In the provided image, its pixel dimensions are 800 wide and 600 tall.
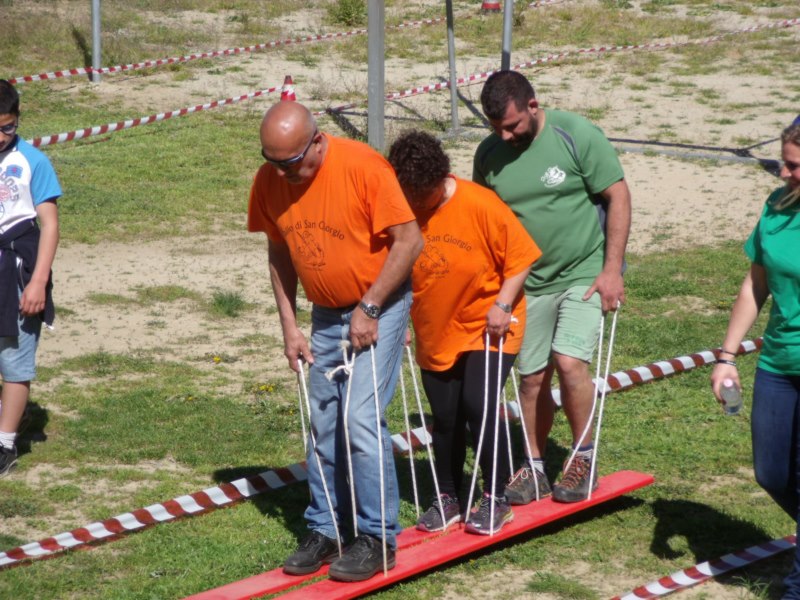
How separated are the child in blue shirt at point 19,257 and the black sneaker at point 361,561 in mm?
2358

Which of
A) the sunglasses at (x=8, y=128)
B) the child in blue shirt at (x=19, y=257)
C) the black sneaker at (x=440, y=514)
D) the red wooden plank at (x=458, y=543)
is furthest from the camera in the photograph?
the child in blue shirt at (x=19, y=257)

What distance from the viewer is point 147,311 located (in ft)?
30.9

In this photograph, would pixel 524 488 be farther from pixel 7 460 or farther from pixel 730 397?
pixel 7 460

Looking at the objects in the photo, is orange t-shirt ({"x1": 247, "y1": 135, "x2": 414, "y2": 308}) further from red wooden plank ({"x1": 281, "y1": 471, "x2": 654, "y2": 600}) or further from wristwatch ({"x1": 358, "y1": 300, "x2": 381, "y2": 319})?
red wooden plank ({"x1": 281, "y1": 471, "x2": 654, "y2": 600})

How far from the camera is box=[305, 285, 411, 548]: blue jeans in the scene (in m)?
4.82

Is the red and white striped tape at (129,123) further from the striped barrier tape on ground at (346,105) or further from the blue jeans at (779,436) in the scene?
the blue jeans at (779,436)

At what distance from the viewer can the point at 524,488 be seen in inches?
227

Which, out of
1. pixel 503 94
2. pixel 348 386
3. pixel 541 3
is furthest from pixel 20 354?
pixel 541 3

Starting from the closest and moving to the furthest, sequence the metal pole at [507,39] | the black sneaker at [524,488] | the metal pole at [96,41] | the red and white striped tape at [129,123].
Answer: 1. the black sneaker at [524,488]
2. the metal pole at [507,39]
3. the red and white striped tape at [129,123]
4. the metal pole at [96,41]

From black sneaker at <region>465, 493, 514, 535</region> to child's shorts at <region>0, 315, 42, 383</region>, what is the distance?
2570mm

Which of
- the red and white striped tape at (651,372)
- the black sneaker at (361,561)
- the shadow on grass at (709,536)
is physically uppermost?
the black sneaker at (361,561)

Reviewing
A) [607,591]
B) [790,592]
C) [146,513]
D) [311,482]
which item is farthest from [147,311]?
[790,592]

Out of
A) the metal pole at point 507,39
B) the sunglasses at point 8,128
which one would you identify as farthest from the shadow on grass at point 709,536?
the metal pole at point 507,39

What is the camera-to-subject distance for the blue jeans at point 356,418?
482cm
